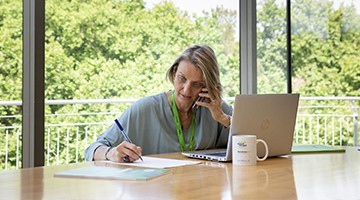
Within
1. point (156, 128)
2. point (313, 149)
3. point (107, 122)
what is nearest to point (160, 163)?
point (156, 128)

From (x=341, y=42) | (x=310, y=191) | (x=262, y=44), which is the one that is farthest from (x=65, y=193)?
(x=341, y=42)

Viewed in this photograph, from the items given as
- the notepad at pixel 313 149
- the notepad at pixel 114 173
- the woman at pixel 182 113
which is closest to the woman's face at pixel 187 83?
the woman at pixel 182 113

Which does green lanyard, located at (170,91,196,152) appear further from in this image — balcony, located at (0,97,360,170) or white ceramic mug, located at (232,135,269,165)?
balcony, located at (0,97,360,170)

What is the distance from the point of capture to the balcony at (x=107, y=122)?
4.49 m

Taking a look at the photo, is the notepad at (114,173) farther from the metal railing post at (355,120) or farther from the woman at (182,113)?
the metal railing post at (355,120)

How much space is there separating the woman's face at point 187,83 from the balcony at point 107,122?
6.15 feet

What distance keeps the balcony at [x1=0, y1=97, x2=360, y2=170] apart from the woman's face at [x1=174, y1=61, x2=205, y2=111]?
1874 millimetres

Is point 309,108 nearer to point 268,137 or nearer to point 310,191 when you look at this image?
point 268,137

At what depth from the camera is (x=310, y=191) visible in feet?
5.08

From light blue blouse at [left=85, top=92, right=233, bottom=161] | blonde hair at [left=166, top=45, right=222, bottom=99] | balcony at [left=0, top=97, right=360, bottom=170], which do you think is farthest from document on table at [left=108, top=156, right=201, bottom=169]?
balcony at [left=0, top=97, right=360, bottom=170]

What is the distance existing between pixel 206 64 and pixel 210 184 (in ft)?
3.53

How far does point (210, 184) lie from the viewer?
5.38 feet

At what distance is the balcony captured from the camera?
14.7 feet

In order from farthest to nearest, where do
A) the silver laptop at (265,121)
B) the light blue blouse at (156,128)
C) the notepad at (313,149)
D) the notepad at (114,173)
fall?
the light blue blouse at (156,128) < the notepad at (313,149) < the silver laptop at (265,121) < the notepad at (114,173)
